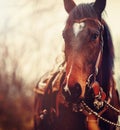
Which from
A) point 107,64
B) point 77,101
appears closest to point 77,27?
point 107,64

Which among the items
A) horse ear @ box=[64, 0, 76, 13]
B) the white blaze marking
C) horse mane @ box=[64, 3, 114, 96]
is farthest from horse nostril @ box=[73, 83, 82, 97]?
horse ear @ box=[64, 0, 76, 13]

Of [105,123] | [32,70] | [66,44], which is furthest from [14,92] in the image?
[105,123]

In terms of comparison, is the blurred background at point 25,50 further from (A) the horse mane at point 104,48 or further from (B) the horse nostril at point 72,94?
(B) the horse nostril at point 72,94

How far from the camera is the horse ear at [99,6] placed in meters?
2.19

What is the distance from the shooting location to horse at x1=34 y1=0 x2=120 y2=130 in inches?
82.5

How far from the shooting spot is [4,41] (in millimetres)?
2107

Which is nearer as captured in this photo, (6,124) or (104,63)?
(6,124)

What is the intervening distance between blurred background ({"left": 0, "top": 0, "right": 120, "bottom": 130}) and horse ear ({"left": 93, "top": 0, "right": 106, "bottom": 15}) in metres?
0.03

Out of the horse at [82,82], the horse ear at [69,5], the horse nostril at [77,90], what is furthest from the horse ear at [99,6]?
the horse nostril at [77,90]

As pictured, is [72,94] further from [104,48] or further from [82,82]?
[104,48]

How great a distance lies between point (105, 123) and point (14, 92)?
479mm

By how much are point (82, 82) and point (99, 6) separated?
0.40 metres

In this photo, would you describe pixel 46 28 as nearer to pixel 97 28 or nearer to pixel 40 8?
pixel 40 8

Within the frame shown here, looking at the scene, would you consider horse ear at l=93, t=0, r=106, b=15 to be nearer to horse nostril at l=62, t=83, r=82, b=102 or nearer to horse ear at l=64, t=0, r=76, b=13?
horse ear at l=64, t=0, r=76, b=13
